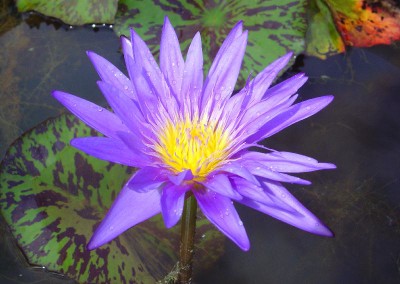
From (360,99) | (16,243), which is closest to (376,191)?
(360,99)

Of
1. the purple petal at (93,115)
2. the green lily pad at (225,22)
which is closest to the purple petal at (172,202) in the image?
the purple petal at (93,115)

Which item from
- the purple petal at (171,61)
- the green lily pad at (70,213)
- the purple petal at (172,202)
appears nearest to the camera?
the purple petal at (172,202)

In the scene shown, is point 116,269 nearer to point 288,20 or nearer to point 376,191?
point 376,191

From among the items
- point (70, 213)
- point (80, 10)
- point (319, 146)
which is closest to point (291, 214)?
point (70, 213)

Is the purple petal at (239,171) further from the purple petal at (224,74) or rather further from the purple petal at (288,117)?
the purple petal at (224,74)

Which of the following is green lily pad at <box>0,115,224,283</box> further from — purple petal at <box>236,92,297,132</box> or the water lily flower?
purple petal at <box>236,92,297,132</box>

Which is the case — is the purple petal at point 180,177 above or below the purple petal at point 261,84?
below

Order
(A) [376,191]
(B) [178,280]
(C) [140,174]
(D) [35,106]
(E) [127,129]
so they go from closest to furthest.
Result: (C) [140,174]
(E) [127,129]
(B) [178,280]
(A) [376,191]
(D) [35,106]

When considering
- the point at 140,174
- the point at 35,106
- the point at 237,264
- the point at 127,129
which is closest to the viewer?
A: the point at 140,174
